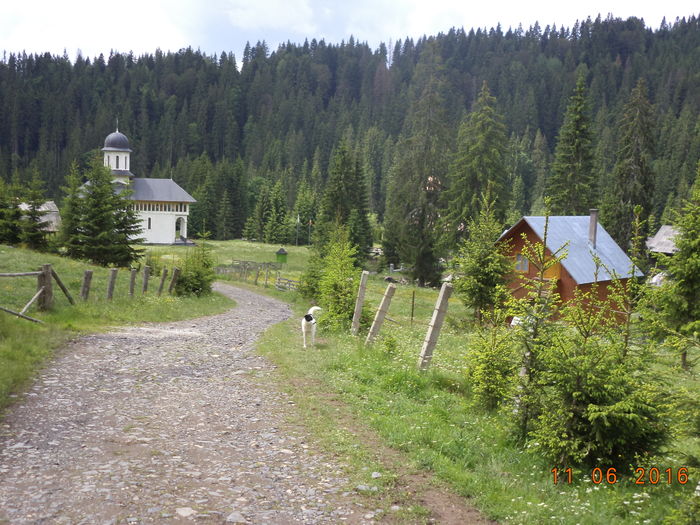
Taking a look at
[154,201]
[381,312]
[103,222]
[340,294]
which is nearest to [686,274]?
[340,294]

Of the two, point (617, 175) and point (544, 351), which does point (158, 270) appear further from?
point (617, 175)

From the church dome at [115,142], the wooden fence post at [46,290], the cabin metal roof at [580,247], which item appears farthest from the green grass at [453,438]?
the church dome at [115,142]

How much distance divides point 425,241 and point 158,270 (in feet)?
68.4

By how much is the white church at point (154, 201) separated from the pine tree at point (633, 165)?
59.0m

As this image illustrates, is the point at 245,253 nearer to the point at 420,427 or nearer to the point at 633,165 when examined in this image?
the point at 633,165

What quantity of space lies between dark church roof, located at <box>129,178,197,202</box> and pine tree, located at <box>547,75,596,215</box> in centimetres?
5650

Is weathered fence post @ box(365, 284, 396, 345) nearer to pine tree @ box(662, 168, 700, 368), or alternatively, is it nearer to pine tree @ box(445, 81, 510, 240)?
pine tree @ box(662, 168, 700, 368)

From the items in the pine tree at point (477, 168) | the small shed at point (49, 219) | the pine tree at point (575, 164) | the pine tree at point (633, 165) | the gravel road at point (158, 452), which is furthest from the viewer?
the pine tree at point (633, 165)

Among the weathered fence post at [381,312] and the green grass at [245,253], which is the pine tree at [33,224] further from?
the weathered fence post at [381,312]

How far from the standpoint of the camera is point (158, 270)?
1519 inches

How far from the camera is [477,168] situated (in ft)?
138

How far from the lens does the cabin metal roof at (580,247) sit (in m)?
30.5

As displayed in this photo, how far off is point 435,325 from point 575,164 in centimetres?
3835

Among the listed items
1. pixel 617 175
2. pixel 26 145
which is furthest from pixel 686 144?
pixel 26 145
